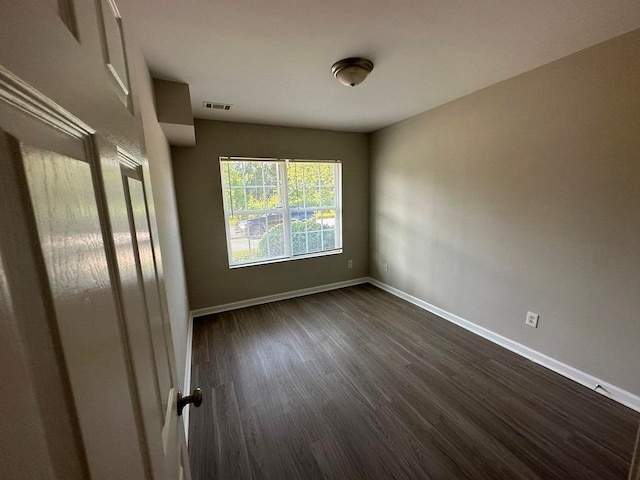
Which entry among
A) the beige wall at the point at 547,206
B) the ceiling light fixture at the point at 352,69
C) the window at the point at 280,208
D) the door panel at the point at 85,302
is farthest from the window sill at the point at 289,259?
the door panel at the point at 85,302

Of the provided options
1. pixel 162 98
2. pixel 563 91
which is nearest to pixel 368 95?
pixel 563 91

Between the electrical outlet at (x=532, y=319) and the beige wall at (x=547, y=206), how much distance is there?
0.04 meters

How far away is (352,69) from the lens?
179 centimetres

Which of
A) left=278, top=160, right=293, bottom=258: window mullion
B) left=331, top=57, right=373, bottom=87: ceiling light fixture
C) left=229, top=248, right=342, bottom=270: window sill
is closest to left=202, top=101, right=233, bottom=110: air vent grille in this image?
left=278, top=160, right=293, bottom=258: window mullion

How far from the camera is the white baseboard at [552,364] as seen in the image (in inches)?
68.8

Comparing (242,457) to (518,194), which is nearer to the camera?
(242,457)

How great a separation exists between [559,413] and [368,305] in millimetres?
1956

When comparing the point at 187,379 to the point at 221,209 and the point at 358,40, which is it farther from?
the point at 358,40

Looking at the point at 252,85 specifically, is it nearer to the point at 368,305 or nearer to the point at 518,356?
the point at 368,305

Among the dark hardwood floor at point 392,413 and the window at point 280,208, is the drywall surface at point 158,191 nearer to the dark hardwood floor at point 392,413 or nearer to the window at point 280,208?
the dark hardwood floor at point 392,413

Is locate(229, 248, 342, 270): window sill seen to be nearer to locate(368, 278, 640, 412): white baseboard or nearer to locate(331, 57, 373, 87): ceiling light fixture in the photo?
locate(368, 278, 640, 412): white baseboard

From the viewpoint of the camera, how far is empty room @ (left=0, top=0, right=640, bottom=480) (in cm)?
27

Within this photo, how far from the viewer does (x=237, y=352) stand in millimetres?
2424

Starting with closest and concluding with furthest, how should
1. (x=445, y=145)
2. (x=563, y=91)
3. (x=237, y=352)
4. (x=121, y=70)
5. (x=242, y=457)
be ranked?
(x=121, y=70)
(x=242, y=457)
(x=563, y=91)
(x=237, y=352)
(x=445, y=145)
